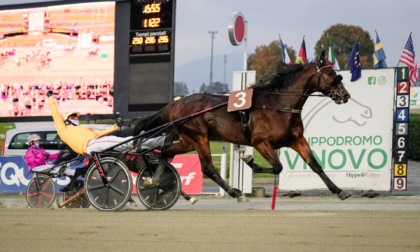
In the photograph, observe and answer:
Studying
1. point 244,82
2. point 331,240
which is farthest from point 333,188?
point 244,82

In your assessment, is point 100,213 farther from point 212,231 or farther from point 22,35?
point 22,35

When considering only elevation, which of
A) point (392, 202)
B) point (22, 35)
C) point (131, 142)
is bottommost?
point (392, 202)

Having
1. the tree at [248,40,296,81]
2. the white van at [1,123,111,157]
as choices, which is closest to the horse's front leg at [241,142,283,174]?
the white van at [1,123,111,157]

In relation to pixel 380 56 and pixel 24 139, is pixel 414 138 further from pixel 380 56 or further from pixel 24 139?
pixel 24 139

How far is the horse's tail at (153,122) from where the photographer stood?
42.0 feet

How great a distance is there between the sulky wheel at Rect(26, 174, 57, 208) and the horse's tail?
105 inches

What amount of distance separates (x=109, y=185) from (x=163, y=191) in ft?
2.67

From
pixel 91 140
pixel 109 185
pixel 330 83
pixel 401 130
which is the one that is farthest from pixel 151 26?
pixel 330 83

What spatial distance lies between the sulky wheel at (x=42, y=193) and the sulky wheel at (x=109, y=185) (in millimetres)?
2834

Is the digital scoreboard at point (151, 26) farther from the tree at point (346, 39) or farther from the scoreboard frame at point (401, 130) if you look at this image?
the tree at point (346, 39)

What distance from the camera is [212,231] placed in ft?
27.4

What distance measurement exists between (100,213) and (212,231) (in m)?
3.20

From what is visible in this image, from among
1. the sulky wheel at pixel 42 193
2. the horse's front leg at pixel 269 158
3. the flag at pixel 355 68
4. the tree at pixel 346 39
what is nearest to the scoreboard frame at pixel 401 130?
the flag at pixel 355 68

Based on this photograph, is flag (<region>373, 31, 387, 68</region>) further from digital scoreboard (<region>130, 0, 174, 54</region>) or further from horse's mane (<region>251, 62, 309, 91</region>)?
horse's mane (<region>251, 62, 309, 91</region>)
